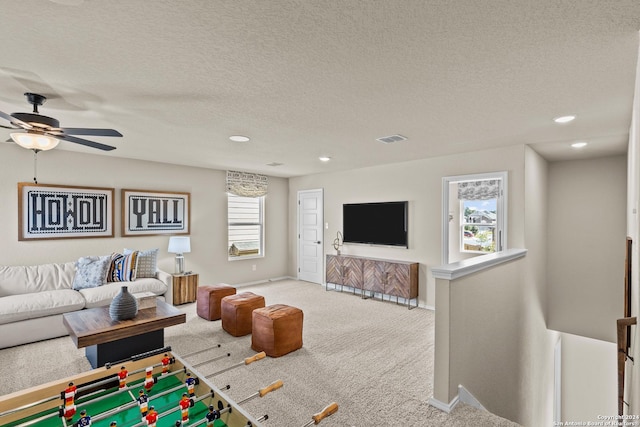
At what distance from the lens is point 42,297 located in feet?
11.6

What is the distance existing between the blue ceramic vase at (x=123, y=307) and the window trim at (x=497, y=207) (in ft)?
13.0

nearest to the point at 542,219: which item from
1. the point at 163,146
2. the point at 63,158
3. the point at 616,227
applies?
the point at 616,227

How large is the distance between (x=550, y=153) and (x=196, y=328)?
5355mm

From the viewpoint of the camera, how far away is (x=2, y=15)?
1.46m

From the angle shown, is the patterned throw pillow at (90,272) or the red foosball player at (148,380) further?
the patterned throw pillow at (90,272)

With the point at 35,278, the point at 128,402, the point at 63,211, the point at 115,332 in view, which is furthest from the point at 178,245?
the point at 128,402

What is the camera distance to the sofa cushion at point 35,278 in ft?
12.3

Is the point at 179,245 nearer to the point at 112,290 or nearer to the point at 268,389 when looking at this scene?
the point at 112,290

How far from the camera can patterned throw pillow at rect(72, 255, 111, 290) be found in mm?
4066

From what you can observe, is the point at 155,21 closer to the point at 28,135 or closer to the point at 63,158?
the point at 28,135

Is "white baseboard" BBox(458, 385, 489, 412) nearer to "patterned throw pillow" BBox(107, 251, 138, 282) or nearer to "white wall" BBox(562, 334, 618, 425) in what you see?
"patterned throw pillow" BBox(107, 251, 138, 282)

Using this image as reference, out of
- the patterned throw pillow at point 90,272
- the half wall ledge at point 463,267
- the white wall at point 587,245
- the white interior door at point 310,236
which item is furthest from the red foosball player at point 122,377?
the white wall at point 587,245

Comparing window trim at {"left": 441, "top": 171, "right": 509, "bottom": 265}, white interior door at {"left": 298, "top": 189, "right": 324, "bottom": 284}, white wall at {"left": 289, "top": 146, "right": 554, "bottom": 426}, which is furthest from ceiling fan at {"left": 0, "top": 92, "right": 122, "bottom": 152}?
white interior door at {"left": 298, "top": 189, "right": 324, "bottom": 284}

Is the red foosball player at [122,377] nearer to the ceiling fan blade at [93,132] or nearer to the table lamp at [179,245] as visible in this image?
the ceiling fan blade at [93,132]
